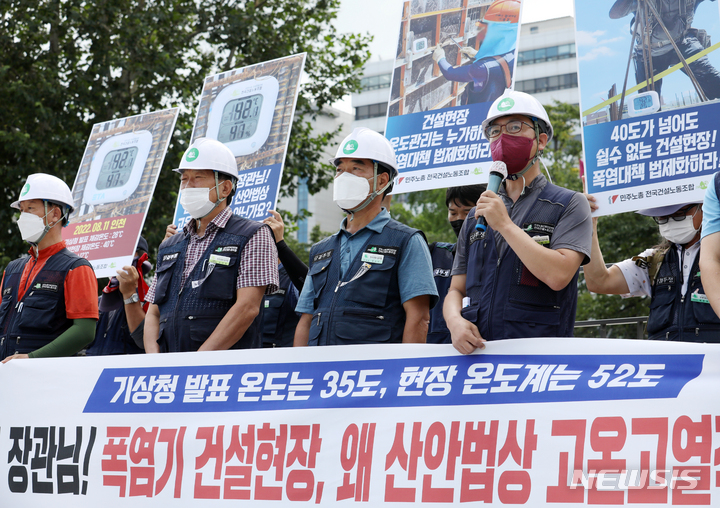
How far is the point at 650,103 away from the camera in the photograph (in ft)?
15.1

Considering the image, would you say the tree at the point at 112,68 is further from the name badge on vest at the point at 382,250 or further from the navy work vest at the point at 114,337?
the name badge on vest at the point at 382,250

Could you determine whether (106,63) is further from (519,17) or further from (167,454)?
(167,454)

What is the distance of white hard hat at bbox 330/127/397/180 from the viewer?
14.3 feet

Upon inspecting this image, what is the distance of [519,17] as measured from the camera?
5.79 metres

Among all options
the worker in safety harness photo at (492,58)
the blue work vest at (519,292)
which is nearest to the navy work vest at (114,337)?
the worker in safety harness photo at (492,58)

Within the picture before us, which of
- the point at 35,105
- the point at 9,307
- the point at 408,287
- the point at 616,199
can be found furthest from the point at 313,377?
the point at 35,105

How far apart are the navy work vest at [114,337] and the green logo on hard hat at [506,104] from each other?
4.18m

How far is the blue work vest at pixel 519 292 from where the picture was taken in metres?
3.55

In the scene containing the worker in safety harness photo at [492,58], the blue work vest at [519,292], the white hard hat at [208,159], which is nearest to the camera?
the blue work vest at [519,292]

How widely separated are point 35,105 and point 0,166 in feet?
4.13

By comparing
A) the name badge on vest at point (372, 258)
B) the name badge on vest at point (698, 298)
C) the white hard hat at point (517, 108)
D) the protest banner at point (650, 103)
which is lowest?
the name badge on vest at point (372, 258)

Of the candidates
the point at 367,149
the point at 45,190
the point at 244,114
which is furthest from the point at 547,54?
the point at 367,149

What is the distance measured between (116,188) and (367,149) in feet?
12.2

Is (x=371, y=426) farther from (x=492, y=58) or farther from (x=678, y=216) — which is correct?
(x=492, y=58)
